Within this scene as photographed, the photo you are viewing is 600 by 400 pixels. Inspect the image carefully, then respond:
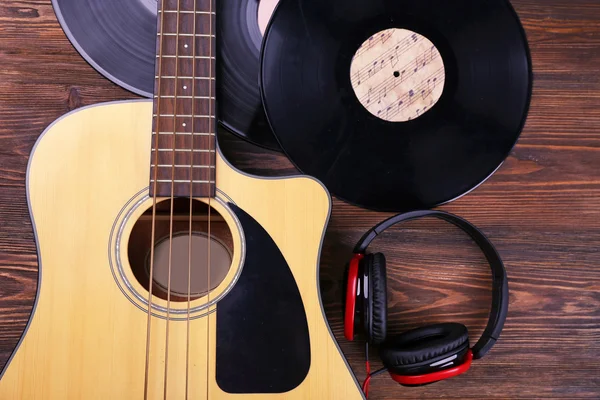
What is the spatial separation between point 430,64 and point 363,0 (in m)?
0.15

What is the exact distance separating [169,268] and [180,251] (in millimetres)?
48

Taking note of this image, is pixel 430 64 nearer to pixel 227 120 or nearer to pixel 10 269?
pixel 227 120

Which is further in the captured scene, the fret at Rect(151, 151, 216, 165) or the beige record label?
the beige record label

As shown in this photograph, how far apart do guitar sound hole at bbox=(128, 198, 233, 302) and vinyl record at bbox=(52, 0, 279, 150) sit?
0.16 meters

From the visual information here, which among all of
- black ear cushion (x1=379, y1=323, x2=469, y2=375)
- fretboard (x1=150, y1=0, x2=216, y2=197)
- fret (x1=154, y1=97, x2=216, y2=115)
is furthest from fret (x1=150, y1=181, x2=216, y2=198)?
black ear cushion (x1=379, y1=323, x2=469, y2=375)

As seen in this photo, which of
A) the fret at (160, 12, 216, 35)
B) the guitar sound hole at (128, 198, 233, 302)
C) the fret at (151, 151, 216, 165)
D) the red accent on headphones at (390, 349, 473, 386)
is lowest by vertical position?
the red accent on headphones at (390, 349, 473, 386)

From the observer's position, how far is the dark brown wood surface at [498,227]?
0.88m

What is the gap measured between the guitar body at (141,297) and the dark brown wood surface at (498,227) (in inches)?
6.6

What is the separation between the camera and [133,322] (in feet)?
2.32

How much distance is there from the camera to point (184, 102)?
750 mm

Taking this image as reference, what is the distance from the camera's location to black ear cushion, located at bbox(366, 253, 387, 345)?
0.75 metres

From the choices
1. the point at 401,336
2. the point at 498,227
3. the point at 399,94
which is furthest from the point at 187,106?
the point at 498,227

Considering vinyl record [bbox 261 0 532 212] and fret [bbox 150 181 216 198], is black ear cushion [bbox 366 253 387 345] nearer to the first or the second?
vinyl record [bbox 261 0 532 212]

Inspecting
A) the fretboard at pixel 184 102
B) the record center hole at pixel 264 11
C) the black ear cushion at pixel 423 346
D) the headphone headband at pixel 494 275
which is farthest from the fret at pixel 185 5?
the black ear cushion at pixel 423 346
